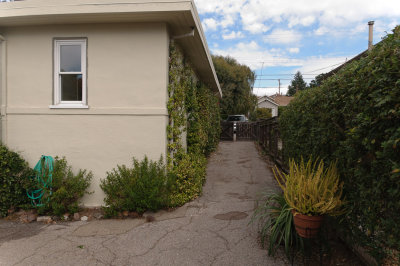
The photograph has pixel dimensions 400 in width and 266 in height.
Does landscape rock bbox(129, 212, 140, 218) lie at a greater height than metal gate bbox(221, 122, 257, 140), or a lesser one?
lesser

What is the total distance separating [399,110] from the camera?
172 cm

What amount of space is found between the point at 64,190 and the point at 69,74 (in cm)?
216

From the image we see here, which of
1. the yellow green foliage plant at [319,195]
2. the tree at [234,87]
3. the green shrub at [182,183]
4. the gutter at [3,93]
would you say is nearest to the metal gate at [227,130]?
the tree at [234,87]

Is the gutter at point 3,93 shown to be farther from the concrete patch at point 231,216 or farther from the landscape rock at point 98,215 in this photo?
the concrete patch at point 231,216

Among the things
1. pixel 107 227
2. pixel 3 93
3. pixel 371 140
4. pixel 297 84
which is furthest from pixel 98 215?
pixel 297 84

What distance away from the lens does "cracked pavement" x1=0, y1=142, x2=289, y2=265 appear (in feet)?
10.7

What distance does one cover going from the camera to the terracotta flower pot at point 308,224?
2697 mm

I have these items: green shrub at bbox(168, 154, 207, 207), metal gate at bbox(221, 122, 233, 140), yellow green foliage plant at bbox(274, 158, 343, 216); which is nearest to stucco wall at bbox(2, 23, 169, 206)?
green shrub at bbox(168, 154, 207, 207)

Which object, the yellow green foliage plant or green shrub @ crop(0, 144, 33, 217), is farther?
green shrub @ crop(0, 144, 33, 217)

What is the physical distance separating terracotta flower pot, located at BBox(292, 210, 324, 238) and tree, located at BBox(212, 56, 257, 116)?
24.1 metres

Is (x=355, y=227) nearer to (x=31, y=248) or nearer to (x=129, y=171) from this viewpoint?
(x=129, y=171)

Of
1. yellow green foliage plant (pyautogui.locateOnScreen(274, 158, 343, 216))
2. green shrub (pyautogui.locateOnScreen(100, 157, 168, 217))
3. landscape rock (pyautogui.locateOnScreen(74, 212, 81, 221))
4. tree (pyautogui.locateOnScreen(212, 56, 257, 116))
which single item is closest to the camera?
yellow green foliage plant (pyautogui.locateOnScreen(274, 158, 343, 216))

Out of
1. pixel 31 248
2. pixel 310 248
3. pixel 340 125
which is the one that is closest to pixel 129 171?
pixel 31 248

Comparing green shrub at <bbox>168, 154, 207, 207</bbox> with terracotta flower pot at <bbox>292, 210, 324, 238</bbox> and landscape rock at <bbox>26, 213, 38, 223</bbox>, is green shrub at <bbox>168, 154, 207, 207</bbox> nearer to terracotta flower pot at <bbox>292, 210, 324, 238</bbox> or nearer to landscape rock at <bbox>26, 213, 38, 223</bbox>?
landscape rock at <bbox>26, 213, 38, 223</bbox>
